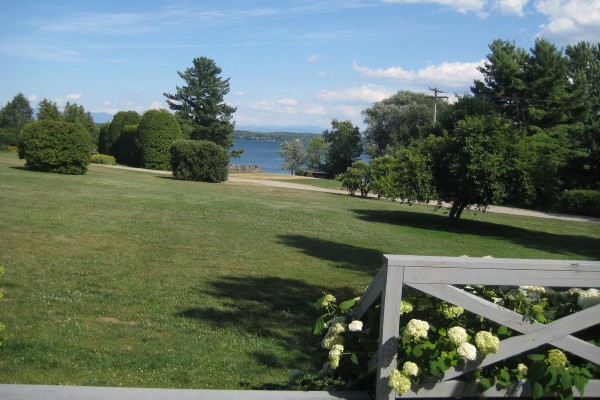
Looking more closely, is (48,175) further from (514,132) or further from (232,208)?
(514,132)

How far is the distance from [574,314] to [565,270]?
0.29 metres

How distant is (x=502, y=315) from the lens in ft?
11.0

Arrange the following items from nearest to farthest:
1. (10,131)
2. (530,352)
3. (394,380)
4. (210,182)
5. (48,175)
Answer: (394,380) → (530,352) → (48,175) → (210,182) → (10,131)

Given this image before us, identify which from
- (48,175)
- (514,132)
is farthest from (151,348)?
(48,175)

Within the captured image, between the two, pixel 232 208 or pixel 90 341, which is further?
pixel 232 208

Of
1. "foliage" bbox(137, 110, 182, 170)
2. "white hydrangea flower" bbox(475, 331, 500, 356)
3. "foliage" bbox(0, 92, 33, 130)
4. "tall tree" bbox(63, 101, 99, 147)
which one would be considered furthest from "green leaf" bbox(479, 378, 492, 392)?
"foliage" bbox(0, 92, 33, 130)

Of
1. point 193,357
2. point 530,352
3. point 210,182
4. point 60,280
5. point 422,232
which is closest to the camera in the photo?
point 530,352

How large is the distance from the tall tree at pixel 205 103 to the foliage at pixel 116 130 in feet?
51.0

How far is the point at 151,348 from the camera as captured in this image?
593 centimetres

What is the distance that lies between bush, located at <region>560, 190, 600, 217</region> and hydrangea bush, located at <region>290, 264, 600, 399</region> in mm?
30241

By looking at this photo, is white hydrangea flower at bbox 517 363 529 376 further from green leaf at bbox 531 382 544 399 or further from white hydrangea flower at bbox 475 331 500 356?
white hydrangea flower at bbox 475 331 500 356

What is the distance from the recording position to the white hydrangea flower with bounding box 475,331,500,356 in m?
3.26

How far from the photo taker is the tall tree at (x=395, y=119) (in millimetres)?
62594

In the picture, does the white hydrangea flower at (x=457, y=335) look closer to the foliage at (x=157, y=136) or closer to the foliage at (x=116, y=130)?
the foliage at (x=157, y=136)
